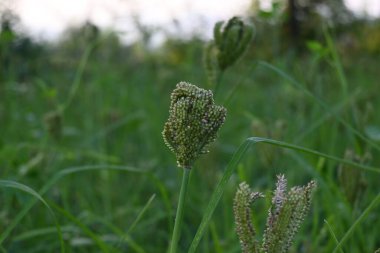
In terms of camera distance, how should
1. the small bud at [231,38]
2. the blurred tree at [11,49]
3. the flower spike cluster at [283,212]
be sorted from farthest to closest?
the blurred tree at [11,49], the small bud at [231,38], the flower spike cluster at [283,212]

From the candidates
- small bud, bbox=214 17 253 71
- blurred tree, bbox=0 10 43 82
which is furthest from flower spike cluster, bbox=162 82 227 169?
blurred tree, bbox=0 10 43 82

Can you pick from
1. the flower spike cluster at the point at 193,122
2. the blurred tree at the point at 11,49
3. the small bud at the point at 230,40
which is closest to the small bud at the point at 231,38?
the small bud at the point at 230,40

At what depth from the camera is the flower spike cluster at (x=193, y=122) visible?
584mm

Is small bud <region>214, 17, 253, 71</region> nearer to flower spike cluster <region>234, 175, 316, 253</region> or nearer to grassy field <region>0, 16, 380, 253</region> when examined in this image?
grassy field <region>0, 16, 380, 253</region>

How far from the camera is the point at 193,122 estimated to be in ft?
1.92

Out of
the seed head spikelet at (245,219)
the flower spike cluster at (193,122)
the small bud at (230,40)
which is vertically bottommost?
the seed head spikelet at (245,219)

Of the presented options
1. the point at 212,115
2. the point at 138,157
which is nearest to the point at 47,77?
the point at 138,157

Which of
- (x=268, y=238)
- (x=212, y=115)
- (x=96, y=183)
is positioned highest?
(x=212, y=115)

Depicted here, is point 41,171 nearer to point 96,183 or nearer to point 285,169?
point 96,183

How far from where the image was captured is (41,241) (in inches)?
57.0

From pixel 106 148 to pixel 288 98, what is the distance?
0.77 m

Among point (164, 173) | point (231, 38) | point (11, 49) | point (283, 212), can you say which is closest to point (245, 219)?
point (283, 212)

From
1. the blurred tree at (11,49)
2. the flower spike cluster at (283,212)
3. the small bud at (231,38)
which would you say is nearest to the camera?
the flower spike cluster at (283,212)

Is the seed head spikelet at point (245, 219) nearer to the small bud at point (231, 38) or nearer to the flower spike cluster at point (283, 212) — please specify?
the flower spike cluster at point (283, 212)
